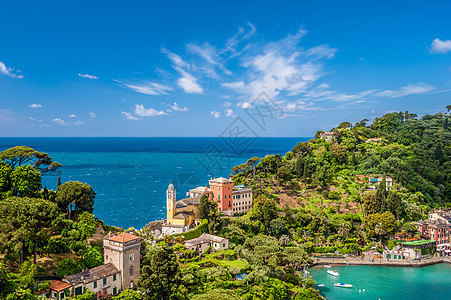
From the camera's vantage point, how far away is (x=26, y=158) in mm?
37406

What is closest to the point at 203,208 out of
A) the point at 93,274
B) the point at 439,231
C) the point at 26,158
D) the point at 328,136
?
the point at 93,274

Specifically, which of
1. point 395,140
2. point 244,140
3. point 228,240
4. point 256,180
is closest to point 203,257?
point 228,240

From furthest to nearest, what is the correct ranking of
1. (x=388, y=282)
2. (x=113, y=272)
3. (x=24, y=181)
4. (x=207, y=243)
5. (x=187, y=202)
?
(x=187, y=202)
(x=388, y=282)
(x=207, y=243)
(x=24, y=181)
(x=113, y=272)

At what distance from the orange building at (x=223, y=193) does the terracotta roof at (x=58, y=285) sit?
109 ft

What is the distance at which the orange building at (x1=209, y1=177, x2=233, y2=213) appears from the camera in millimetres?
55844

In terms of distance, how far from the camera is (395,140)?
9456 cm

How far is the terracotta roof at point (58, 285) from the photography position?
24.1 m

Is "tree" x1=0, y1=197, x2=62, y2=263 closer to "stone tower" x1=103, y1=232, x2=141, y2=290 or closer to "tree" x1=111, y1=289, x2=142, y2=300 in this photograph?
"stone tower" x1=103, y1=232, x2=141, y2=290

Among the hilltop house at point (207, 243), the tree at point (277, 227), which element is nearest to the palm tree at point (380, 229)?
the tree at point (277, 227)

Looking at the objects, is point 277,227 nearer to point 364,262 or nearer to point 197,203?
point 197,203

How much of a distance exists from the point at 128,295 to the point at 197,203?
25281 millimetres

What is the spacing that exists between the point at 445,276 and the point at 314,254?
62.6 feet

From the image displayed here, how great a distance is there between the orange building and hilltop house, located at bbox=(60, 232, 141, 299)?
27.1 metres

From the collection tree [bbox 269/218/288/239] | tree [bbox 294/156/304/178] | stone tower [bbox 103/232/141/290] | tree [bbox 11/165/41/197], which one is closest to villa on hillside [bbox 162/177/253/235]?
tree [bbox 269/218/288/239]
